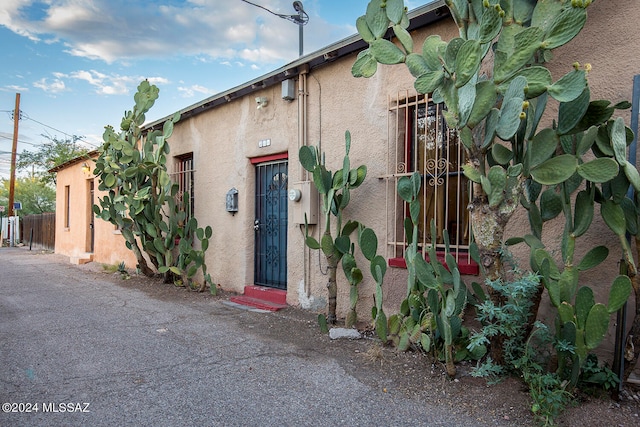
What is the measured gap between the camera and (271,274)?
687cm

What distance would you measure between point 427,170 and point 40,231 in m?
21.3

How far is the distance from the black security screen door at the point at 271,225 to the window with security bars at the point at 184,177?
2.03m

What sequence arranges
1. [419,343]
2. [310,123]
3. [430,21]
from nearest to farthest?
[419,343] < [430,21] < [310,123]

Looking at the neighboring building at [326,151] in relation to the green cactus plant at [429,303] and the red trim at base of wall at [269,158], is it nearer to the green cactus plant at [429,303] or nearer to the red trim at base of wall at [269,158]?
the red trim at base of wall at [269,158]

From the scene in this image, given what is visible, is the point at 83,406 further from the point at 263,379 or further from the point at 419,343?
the point at 419,343

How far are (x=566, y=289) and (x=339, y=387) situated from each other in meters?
1.84

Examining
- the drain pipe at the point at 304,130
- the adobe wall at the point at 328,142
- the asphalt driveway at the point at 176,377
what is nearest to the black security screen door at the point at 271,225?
the adobe wall at the point at 328,142

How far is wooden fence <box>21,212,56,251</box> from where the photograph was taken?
18578 mm

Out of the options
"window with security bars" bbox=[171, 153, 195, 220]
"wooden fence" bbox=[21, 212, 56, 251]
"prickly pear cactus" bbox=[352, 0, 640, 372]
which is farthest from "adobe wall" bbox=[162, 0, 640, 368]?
"wooden fence" bbox=[21, 212, 56, 251]

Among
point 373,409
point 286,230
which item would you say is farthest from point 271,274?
point 373,409

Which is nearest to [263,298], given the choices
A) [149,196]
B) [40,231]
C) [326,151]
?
[326,151]

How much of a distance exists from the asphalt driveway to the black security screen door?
40.0 inches

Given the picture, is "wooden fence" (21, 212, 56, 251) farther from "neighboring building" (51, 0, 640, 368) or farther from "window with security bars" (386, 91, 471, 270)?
"window with security bars" (386, 91, 471, 270)

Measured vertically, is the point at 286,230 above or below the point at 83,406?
above
